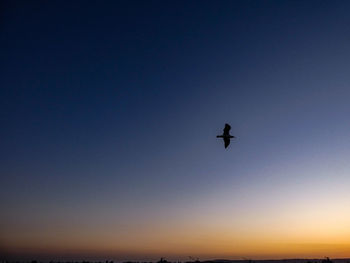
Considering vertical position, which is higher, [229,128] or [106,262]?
[229,128]

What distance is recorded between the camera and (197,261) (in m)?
77.3

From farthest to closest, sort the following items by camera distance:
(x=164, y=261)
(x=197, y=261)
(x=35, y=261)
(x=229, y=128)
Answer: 1. (x=35, y=261)
2. (x=164, y=261)
3. (x=197, y=261)
4. (x=229, y=128)

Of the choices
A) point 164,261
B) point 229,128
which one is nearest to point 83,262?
point 164,261

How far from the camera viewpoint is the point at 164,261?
86.1 m

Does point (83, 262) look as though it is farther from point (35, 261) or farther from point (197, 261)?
point (197, 261)

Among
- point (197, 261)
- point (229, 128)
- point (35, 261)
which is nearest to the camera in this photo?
point (229, 128)

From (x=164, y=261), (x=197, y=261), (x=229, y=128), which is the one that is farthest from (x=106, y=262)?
(x=229, y=128)

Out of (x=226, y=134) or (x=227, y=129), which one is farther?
(x=227, y=129)

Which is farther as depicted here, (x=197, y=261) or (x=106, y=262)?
(x=106, y=262)

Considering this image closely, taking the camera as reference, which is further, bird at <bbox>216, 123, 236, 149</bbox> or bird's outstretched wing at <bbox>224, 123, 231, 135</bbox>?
bird's outstretched wing at <bbox>224, 123, 231, 135</bbox>

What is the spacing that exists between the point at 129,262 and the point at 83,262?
14023 mm

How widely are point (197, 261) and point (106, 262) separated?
29.9 meters

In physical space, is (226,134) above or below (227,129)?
below

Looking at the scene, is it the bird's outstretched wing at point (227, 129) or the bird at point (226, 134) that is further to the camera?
the bird's outstretched wing at point (227, 129)
